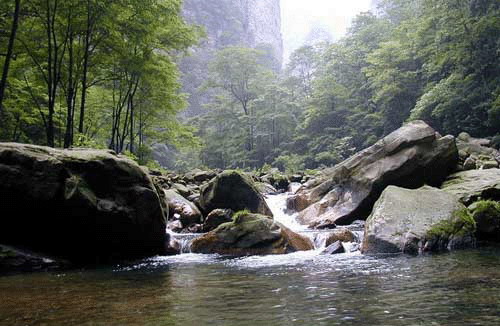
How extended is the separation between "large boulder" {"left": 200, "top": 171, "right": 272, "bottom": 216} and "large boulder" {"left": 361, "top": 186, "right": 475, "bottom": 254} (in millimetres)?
4774

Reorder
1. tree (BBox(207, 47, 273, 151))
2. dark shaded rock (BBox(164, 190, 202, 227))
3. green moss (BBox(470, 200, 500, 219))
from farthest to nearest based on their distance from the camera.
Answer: tree (BBox(207, 47, 273, 151)) → dark shaded rock (BBox(164, 190, 202, 227)) → green moss (BBox(470, 200, 500, 219))

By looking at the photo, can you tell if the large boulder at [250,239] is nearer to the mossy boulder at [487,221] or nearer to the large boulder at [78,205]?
the large boulder at [78,205]

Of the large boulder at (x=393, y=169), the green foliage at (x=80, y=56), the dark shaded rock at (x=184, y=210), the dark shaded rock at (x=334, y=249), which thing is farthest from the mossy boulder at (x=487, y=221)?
the green foliage at (x=80, y=56)

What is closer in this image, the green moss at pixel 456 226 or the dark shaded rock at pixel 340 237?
the green moss at pixel 456 226

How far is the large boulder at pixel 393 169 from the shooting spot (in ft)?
41.9

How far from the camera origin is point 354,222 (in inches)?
512

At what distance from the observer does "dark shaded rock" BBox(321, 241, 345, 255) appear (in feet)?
31.2

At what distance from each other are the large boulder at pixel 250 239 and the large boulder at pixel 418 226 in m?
1.76

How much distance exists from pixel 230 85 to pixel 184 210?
35256mm

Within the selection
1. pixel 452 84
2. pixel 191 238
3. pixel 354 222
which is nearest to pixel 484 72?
pixel 452 84

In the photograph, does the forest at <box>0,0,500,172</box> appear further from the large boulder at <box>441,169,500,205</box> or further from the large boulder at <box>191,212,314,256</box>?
the large boulder at <box>441,169,500,205</box>

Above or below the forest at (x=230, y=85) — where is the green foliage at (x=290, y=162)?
below

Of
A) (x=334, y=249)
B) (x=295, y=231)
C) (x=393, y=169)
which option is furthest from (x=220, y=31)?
(x=334, y=249)

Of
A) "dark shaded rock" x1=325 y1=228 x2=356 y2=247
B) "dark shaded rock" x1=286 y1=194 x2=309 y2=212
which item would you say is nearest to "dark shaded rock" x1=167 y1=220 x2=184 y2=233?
"dark shaded rock" x1=286 y1=194 x2=309 y2=212
